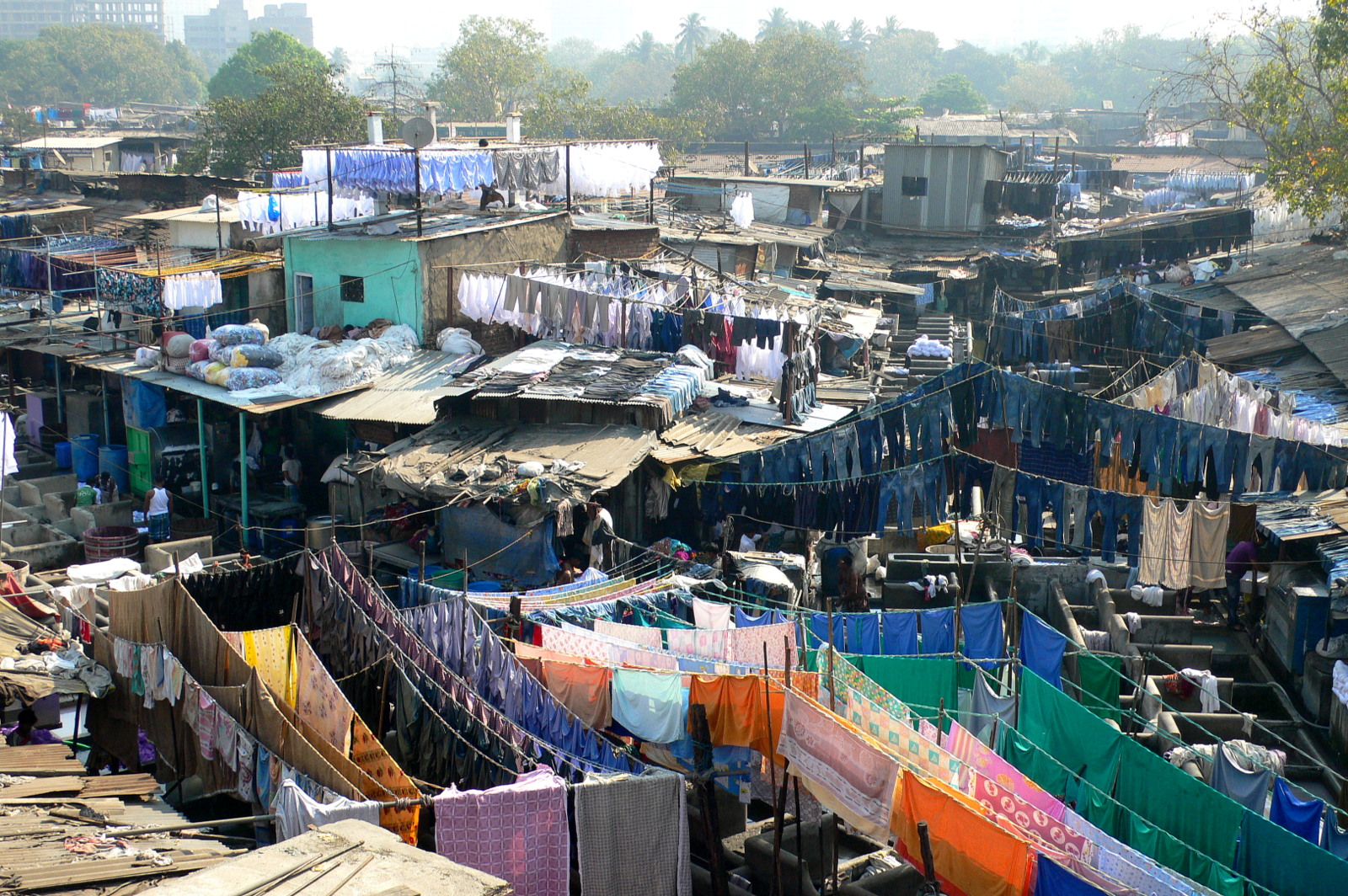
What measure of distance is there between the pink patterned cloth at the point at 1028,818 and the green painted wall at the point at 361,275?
592 inches

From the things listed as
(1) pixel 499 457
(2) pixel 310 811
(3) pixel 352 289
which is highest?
(3) pixel 352 289

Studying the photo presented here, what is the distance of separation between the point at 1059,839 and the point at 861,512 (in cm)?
744

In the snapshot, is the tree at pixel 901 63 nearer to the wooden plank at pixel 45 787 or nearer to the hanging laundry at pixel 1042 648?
the hanging laundry at pixel 1042 648

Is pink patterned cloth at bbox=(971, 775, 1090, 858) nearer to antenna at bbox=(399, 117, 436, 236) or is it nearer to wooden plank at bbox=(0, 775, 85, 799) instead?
wooden plank at bbox=(0, 775, 85, 799)

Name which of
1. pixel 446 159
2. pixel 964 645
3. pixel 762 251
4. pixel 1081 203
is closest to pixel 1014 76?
pixel 1081 203

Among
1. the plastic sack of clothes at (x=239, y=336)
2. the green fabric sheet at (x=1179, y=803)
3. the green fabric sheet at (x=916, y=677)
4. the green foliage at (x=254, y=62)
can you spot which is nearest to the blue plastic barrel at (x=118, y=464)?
the plastic sack of clothes at (x=239, y=336)

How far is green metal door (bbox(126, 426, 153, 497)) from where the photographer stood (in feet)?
74.5

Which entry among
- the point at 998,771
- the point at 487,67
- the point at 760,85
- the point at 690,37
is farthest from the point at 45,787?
the point at 690,37

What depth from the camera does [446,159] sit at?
2364 centimetres

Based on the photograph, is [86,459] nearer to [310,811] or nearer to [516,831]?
[310,811]

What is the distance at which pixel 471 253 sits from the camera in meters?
22.9

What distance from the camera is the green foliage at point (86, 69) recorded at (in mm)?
103125

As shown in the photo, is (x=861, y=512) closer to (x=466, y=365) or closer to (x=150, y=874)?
(x=466, y=365)

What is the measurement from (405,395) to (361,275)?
3.67 meters
